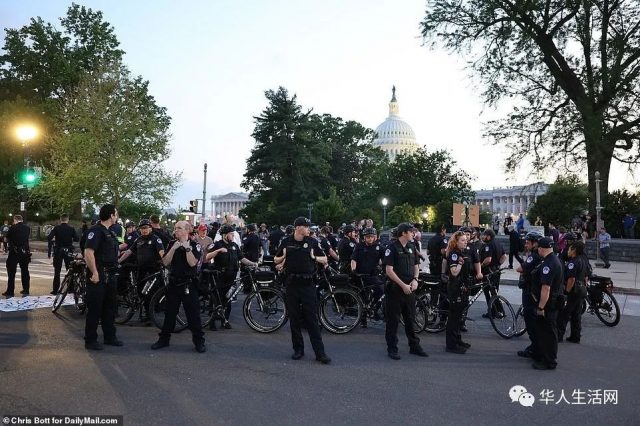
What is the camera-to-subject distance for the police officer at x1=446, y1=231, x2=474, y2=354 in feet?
27.5

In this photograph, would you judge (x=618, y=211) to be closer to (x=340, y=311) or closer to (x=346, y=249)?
(x=346, y=249)

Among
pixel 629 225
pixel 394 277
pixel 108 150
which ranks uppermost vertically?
pixel 108 150

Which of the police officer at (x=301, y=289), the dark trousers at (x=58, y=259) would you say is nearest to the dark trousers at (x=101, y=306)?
the police officer at (x=301, y=289)

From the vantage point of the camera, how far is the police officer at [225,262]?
982 centimetres

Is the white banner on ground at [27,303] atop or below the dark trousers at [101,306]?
below

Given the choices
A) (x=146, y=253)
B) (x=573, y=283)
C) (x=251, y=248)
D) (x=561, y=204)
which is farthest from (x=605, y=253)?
(x=146, y=253)

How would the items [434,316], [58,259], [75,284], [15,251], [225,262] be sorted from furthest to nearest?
1. [58,259]
2. [15,251]
3. [75,284]
4. [225,262]
5. [434,316]

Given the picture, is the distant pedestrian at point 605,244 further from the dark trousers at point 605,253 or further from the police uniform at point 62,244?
the police uniform at point 62,244

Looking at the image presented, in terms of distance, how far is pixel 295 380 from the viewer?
6602 mm

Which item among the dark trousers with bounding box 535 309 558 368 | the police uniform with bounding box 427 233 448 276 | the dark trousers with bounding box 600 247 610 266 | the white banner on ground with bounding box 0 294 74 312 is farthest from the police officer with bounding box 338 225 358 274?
the dark trousers with bounding box 600 247 610 266

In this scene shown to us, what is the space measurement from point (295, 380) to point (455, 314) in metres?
2.97

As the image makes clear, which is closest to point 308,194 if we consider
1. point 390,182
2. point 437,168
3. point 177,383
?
point 390,182

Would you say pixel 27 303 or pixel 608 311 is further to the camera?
pixel 27 303

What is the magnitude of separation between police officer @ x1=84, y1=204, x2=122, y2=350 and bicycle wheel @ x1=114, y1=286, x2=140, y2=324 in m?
1.95
